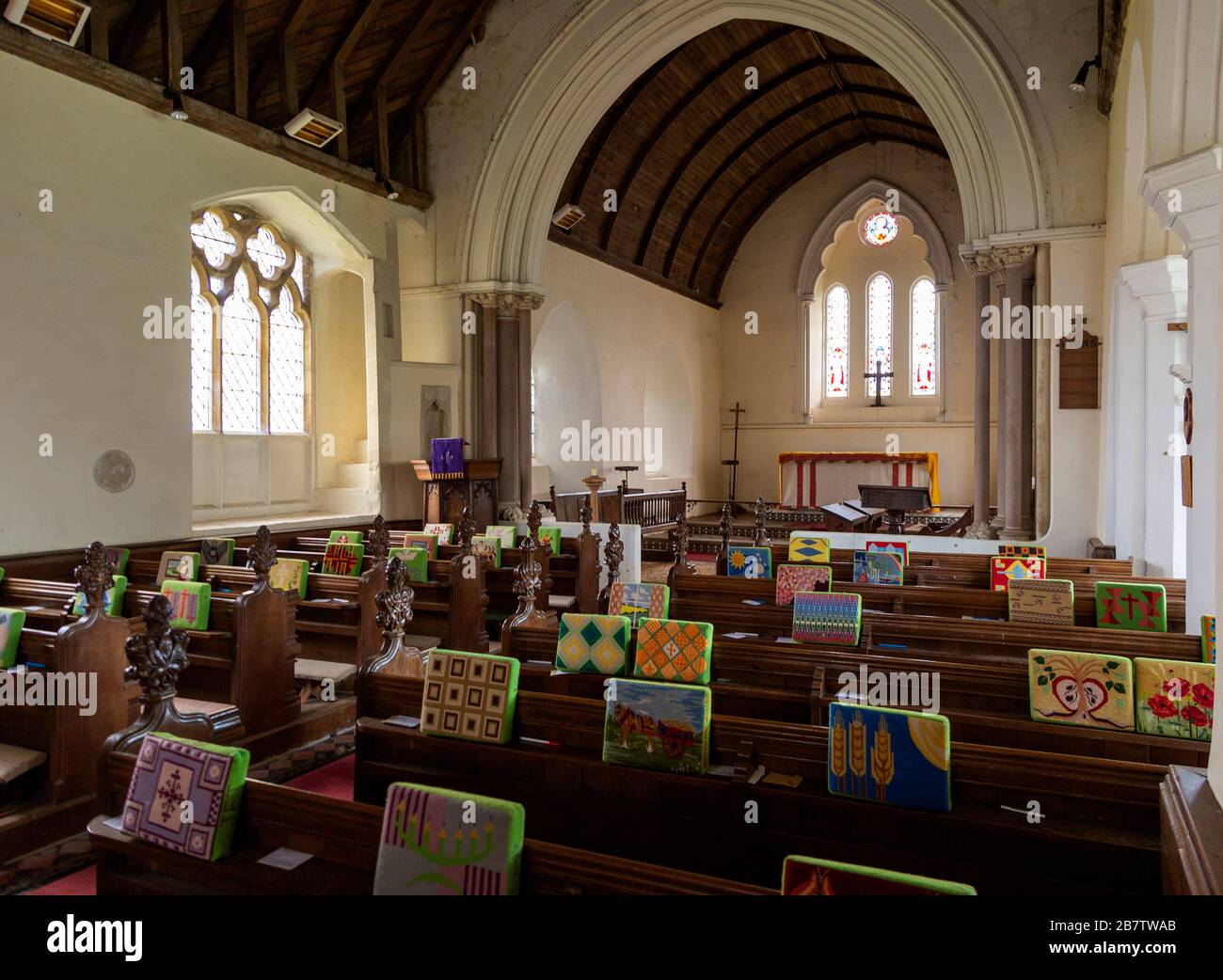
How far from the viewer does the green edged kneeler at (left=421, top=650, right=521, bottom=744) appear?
284 cm

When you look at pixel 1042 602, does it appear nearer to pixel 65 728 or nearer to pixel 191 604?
pixel 191 604

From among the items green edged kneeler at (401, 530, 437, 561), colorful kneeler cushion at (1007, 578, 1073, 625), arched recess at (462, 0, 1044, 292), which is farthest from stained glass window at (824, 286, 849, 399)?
colorful kneeler cushion at (1007, 578, 1073, 625)

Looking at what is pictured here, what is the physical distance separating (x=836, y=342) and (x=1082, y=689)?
47.7 feet

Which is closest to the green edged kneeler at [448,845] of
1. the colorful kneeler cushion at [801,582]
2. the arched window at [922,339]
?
the colorful kneeler cushion at [801,582]

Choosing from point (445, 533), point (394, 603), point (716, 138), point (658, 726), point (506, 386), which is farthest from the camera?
point (716, 138)

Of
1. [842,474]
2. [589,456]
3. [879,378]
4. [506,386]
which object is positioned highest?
[879,378]

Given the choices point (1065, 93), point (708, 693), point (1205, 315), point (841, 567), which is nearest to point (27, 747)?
point (708, 693)

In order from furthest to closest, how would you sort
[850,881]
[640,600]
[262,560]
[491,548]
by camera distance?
1. [491,548]
2. [640,600]
3. [262,560]
4. [850,881]

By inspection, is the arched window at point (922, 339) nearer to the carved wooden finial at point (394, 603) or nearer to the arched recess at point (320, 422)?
the arched recess at point (320, 422)

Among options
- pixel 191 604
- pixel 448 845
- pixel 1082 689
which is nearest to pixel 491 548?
pixel 191 604

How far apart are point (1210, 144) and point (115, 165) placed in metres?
7.39

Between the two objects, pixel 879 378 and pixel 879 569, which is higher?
pixel 879 378

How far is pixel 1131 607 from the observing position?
4.29m
